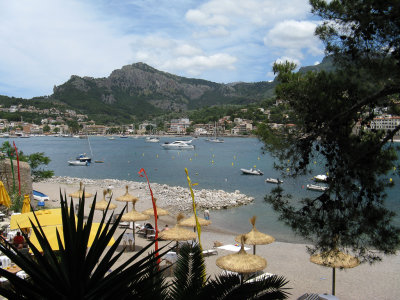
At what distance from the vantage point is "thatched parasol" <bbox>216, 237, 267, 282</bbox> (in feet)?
27.3

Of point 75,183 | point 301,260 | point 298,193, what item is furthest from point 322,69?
point 75,183

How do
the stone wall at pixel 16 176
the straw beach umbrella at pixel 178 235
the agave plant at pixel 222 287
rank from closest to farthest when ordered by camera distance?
1. the agave plant at pixel 222 287
2. the straw beach umbrella at pixel 178 235
3. the stone wall at pixel 16 176

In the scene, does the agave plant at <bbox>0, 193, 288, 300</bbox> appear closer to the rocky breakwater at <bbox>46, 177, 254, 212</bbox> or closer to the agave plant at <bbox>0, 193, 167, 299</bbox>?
the agave plant at <bbox>0, 193, 167, 299</bbox>

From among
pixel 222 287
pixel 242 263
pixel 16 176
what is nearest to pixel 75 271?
pixel 222 287

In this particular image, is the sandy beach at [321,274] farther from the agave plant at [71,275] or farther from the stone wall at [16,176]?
the stone wall at [16,176]

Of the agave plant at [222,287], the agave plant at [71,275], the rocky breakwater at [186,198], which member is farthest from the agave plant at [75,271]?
the rocky breakwater at [186,198]

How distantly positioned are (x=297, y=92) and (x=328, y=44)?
817 millimetres

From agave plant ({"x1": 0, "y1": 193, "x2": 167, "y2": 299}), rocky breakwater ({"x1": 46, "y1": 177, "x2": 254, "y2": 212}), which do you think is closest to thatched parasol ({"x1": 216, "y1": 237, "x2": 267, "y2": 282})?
agave plant ({"x1": 0, "y1": 193, "x2": 167, "y2": 299})

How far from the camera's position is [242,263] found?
847 cm

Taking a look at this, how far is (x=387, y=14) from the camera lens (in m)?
4.29

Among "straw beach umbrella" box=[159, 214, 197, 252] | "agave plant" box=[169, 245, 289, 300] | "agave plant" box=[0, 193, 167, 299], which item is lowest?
"straw beach umbrella" box=[159, 214, 197, 252]

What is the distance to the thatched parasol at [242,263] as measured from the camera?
834cm

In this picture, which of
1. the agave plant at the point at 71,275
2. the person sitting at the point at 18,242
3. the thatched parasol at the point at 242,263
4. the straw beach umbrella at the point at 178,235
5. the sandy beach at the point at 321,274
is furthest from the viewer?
the straw beach umbrella at the point at 178,235

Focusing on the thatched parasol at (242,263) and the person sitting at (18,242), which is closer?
the thatched parasol at (242,263)
